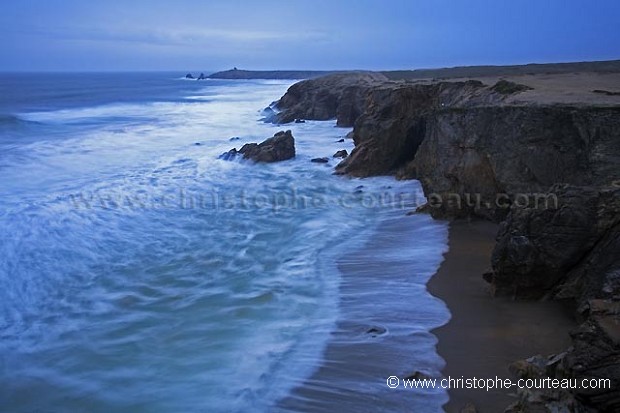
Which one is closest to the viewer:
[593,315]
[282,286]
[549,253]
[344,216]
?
[593,315]

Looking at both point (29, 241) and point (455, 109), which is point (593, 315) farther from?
point (29, 241)

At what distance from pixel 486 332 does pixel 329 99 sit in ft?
89.8

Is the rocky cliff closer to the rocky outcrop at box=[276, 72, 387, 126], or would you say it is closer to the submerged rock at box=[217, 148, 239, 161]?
the submerged rock at box=[217, 148, 239, 161]

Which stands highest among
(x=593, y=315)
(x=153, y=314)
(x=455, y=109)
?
(x=455, y=109)

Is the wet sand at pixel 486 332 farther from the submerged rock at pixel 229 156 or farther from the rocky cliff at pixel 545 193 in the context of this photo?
the submerged rock at pixel 229 156

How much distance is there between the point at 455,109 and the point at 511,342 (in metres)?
6.10

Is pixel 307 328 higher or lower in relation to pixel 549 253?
lower

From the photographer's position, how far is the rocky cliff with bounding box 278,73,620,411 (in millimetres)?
4254

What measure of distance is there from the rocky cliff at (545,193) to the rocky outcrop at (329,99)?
13185mm

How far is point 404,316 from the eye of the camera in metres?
6.26

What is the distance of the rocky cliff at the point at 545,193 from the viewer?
4254 mm

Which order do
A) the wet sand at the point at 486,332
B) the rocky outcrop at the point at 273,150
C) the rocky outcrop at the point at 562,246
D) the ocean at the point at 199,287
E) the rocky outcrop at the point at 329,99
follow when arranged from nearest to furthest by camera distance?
the wet sand at the point at 486,332 → the ocean at the point at 199,287 → the rocky outcrop at the point at 562,246 → the rocky outcrop at the point at 273,150 → the rocky outcrop at the point at 329,99

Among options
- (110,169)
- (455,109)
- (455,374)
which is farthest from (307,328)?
(110,169)

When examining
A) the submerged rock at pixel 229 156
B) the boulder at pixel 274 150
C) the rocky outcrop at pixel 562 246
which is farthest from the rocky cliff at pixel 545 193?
the submerged rock at pixel 229 156
